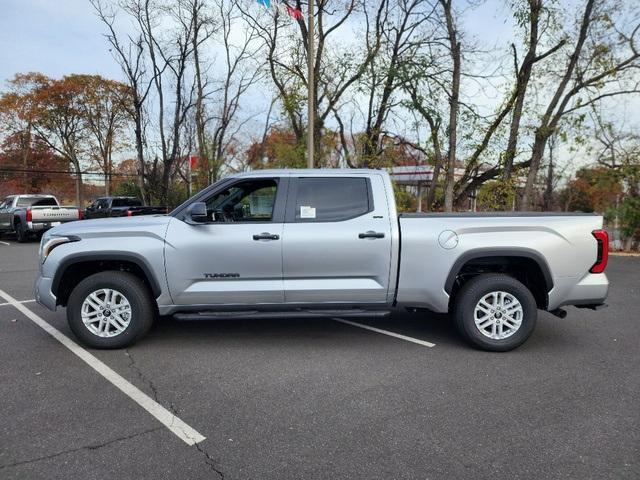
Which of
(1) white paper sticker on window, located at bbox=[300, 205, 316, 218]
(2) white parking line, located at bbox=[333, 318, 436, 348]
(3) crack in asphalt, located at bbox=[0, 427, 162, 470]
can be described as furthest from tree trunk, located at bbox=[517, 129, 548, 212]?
(3) crack in asphalt, located at bbox=[0, 427, 162, 470]

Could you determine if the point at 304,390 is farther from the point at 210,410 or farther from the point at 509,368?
the point at 509,368

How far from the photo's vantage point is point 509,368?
4152 millimetres

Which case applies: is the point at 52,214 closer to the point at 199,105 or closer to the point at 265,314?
the point at 199,105

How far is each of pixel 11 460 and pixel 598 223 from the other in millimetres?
5222

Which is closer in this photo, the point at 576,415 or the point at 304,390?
the point at 576,415

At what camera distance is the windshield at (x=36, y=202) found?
17375mm

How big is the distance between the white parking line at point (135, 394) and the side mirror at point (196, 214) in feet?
5.18

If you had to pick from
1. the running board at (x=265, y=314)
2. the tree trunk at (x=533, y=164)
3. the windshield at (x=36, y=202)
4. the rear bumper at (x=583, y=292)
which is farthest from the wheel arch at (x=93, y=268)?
the windshield at (x=36, y=202)

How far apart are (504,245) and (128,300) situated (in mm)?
3822

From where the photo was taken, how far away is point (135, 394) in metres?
3.59

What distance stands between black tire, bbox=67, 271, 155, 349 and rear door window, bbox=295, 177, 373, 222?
5.86 ft

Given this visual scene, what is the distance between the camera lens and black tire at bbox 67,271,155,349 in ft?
14.7

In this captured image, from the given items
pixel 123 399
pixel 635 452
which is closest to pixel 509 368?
pixel 635 452

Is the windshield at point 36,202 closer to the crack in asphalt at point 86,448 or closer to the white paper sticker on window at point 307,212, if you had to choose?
the white paper sticker on window at point 307,212
